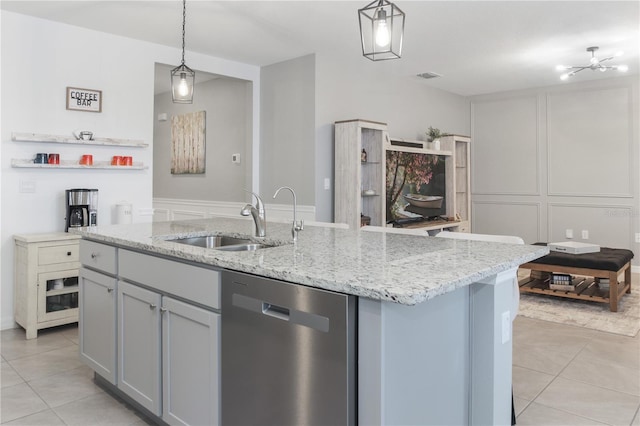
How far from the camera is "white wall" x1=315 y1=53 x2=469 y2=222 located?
16.9 ft

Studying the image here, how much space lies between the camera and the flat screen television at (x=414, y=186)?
5.64 m

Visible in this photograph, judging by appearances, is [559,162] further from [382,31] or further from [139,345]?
[139,345]

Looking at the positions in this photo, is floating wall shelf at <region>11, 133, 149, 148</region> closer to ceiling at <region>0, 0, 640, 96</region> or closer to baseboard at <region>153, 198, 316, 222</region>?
ceiling at <region>0, 0, 640, 96</region>

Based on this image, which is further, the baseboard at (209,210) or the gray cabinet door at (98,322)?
the baseboard at (209,210)

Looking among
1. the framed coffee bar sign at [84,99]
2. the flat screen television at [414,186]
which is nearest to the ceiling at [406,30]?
the framed coffee bar sign at [84,99]

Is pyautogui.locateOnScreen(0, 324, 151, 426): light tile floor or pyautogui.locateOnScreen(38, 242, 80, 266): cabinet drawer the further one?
pyautogui.locateOnScreen(38, 242, 80, 266): cabinet drawer

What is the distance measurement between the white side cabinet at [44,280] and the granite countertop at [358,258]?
1213mm

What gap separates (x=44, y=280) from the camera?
12.0 feet

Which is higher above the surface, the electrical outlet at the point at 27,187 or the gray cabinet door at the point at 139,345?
the electrical outlet at the point at 27,187

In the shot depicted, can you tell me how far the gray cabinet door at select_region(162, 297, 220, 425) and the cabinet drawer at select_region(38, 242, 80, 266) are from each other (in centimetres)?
212

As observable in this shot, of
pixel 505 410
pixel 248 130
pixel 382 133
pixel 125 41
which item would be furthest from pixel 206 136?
pixel 505 410

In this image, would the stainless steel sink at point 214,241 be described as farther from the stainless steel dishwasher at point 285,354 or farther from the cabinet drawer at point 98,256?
the stainless steel dishwasher at point 285,354

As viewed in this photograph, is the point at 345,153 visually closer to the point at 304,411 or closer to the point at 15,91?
the point at 15,91

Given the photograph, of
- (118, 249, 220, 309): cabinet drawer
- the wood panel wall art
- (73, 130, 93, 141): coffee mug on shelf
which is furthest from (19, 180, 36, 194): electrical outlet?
the wood panel wall art
